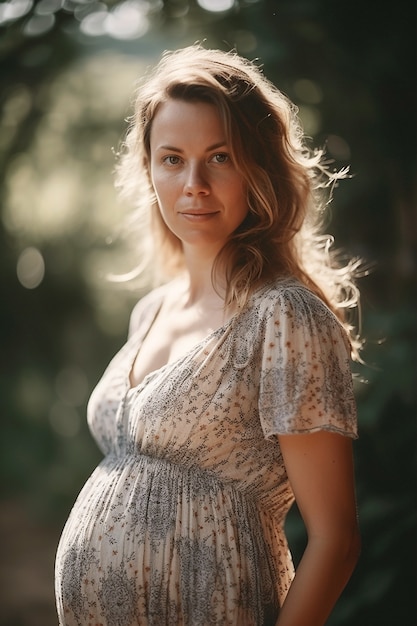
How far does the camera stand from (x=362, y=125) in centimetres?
212

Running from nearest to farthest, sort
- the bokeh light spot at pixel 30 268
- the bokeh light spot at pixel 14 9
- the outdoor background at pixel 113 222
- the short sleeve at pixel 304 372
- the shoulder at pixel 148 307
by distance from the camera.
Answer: the short sleeve at pixel 304 372, the shoulder at pixel 148 307, the outdoor background at pixel 113 222, the bokeh light spot at pixel 14 9, the bokeh light spot at pixel 30 268

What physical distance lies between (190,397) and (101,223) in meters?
1.76

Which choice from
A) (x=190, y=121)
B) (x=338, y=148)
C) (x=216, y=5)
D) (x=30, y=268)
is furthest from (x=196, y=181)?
(x=30, y=268)

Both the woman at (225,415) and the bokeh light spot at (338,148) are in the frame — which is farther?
the bokeh light spot at (338,148)

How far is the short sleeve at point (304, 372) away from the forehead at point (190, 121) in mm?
352

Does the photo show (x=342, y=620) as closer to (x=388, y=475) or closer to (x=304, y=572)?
(x=388, y=475)

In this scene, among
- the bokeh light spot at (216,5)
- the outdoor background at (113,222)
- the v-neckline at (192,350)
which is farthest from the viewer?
the bokeh light spot at (216,5)

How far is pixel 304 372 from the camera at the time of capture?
1.18 metres

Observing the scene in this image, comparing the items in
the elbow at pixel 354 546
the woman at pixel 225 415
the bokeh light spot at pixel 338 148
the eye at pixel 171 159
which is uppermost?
the bokeh light spot at pixel 338 148

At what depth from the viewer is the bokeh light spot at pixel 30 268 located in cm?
304

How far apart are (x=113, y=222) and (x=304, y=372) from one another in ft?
6.07

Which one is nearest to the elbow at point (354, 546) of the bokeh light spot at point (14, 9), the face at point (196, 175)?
the face at point (196, 175)

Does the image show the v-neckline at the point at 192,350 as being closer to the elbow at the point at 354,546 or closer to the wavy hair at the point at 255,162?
the wavy hair at the point at 255,162

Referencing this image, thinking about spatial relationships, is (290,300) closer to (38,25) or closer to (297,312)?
(297,312)
